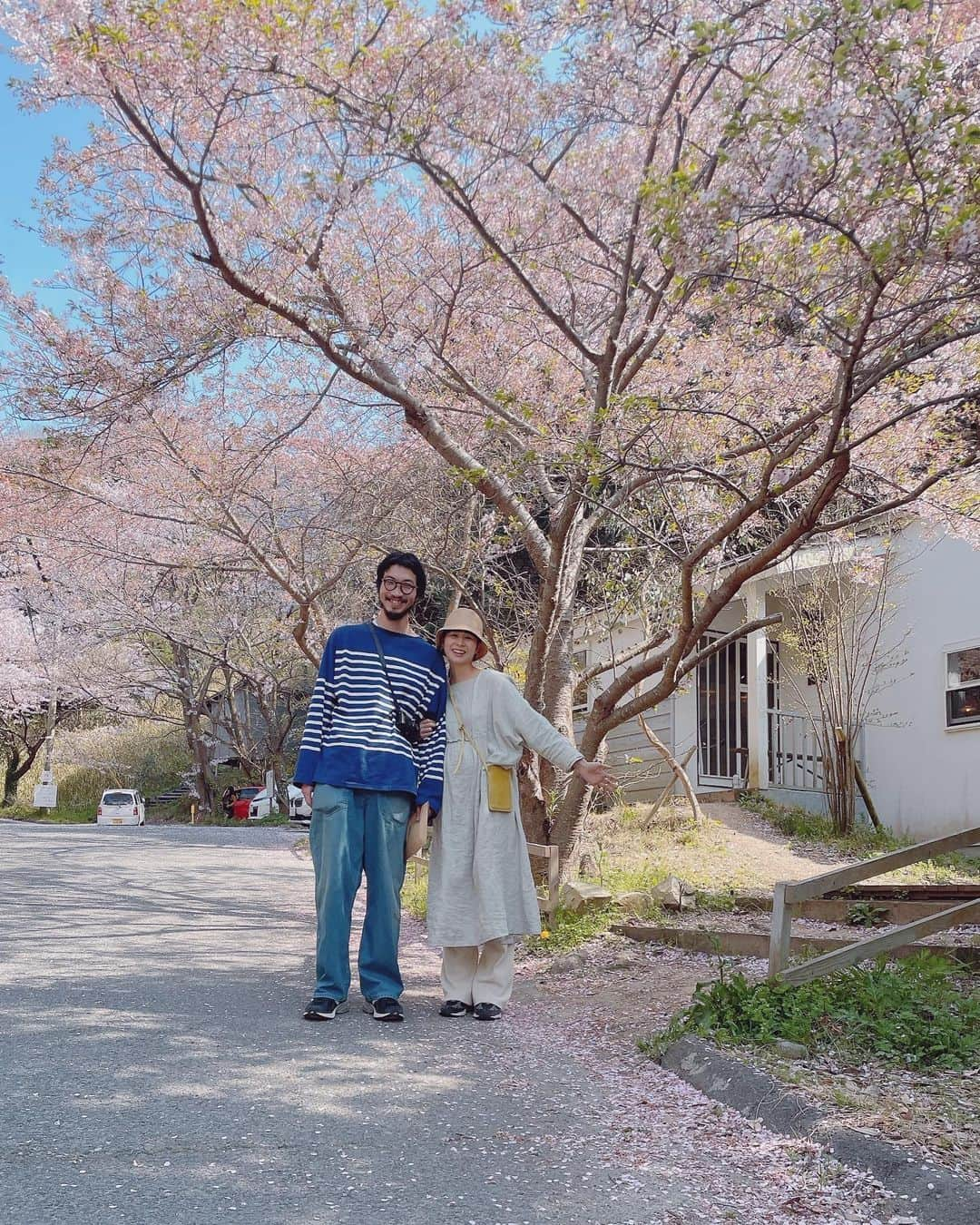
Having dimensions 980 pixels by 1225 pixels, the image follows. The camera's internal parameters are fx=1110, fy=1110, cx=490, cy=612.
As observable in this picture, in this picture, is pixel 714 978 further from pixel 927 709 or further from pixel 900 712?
pixel 900 712

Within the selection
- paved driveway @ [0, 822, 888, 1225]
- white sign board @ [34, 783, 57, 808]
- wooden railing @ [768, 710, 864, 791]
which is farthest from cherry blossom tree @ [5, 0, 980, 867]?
white sign board @ [34, 783, 57, 808]

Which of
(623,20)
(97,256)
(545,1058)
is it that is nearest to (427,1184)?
(545,1058)

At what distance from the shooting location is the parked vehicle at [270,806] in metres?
24.7

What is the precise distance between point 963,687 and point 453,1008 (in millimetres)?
9393

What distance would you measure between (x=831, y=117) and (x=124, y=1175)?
4.21 meters

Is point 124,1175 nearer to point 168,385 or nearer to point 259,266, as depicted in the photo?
point 259,266

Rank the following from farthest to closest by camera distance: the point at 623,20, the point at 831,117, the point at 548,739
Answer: the point at 623,20 < the point at 548,739 < the point at 831,117

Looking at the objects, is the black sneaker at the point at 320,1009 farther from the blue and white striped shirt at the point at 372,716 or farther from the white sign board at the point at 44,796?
the white sign board at the point at 44,796

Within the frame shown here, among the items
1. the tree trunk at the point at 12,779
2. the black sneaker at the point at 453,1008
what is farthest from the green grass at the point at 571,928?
the tree trunk at the point at 12,779

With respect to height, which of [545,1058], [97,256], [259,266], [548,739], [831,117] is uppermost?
[97,256]

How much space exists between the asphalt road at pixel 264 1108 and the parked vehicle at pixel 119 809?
2114 centimetres

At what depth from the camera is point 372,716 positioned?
16.7ft

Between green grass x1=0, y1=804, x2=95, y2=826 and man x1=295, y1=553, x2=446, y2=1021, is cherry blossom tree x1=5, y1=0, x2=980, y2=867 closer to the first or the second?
man x1=295, y1=553, x2=446, y2=1021

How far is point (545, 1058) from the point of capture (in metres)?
4.42
